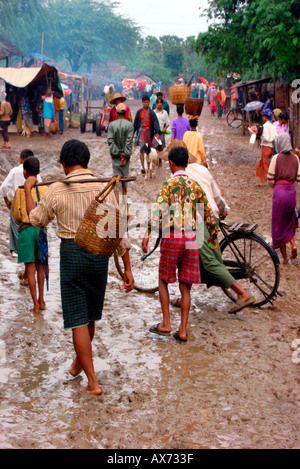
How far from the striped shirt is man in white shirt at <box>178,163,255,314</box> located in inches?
63.4

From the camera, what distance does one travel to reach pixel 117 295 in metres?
6.09

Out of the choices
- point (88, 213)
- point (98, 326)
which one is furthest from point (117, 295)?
point (88, 213)

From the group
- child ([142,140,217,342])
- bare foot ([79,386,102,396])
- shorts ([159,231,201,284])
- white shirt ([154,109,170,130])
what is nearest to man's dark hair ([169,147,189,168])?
child ([142,140,217,342])

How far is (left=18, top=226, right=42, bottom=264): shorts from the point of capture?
5.42m

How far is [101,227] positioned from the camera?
3564mm

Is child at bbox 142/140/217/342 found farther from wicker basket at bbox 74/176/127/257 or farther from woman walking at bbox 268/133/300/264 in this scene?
woman walking at bbox 268/133/300/264

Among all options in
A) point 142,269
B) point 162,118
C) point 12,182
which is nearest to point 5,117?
point 162,118

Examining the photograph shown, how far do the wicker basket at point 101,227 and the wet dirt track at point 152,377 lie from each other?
3.46 ft

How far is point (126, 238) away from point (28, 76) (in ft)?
56.4

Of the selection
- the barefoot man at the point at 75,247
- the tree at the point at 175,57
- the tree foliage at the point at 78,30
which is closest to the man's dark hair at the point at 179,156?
the barefoot man at the point at 75,247

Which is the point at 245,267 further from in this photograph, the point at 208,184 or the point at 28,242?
the point at 28,242

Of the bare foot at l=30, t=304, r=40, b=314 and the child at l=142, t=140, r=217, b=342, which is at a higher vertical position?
the child at l=142, t=140, r=217, b=342

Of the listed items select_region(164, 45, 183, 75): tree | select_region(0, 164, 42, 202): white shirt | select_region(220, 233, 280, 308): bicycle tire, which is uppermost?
select_region(164, 45, 183, 75): tree

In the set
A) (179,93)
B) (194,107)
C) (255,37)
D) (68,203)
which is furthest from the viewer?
(255,37)
